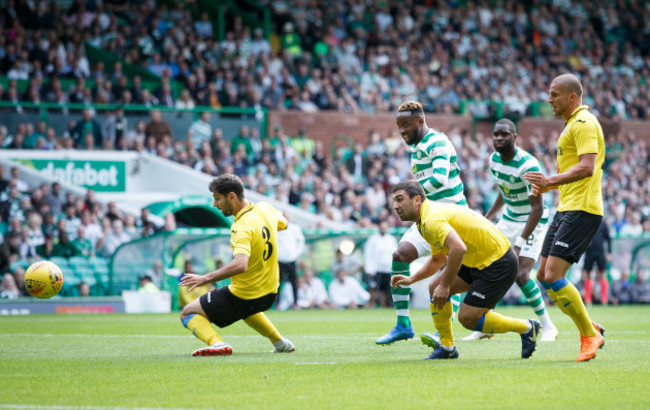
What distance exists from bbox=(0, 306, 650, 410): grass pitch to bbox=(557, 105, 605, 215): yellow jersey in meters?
1.30

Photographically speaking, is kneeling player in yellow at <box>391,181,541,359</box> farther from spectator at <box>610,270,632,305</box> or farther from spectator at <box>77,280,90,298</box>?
spectator at <box>610,270,632,305</box>

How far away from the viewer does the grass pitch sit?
6.23m

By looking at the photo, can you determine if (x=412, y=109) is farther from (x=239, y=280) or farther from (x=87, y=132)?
(x=87, y=132)

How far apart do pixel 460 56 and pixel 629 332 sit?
20.9 metres

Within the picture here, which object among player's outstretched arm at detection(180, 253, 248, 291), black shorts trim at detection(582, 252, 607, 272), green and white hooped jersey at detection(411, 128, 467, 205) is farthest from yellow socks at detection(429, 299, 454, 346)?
black shorts trim at detection(582, 252, 607, 272)

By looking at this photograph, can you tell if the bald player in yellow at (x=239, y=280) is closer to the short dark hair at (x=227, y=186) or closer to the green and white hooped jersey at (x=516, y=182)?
the short dark hair at (x=227, y=186)

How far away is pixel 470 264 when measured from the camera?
8.37 meters

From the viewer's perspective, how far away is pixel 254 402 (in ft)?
20.3

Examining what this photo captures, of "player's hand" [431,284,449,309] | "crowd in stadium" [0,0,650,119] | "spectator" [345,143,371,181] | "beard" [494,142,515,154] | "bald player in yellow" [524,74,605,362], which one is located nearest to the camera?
"player's hand" [431,284,449,309]

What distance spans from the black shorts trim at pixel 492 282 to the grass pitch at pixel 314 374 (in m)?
0.52

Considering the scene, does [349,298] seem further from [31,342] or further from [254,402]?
[254,402]

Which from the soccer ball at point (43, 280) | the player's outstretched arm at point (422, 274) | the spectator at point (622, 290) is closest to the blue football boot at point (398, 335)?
the player's outstretched arm at point (422, 274)

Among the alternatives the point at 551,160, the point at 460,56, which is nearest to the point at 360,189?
the point at 551,160

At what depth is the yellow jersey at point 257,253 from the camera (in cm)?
916
